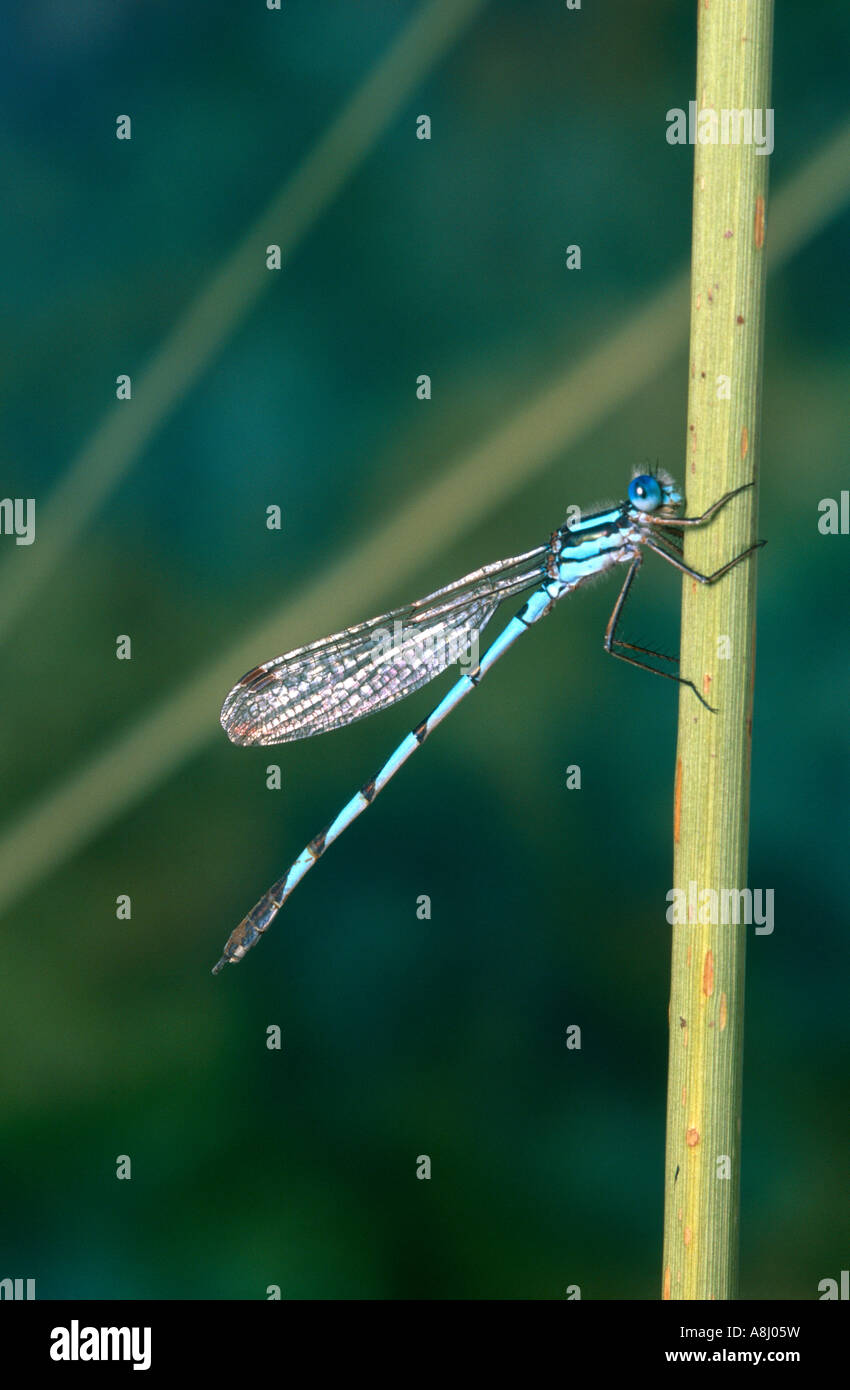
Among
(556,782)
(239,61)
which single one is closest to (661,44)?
(239,61)

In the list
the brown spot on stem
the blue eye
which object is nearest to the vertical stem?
the brown spot on stem

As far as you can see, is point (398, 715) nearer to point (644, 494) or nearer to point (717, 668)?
point (644, 494)

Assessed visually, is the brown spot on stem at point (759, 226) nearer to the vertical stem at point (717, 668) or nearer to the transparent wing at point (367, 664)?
the vertical stem at point (717, 668)
